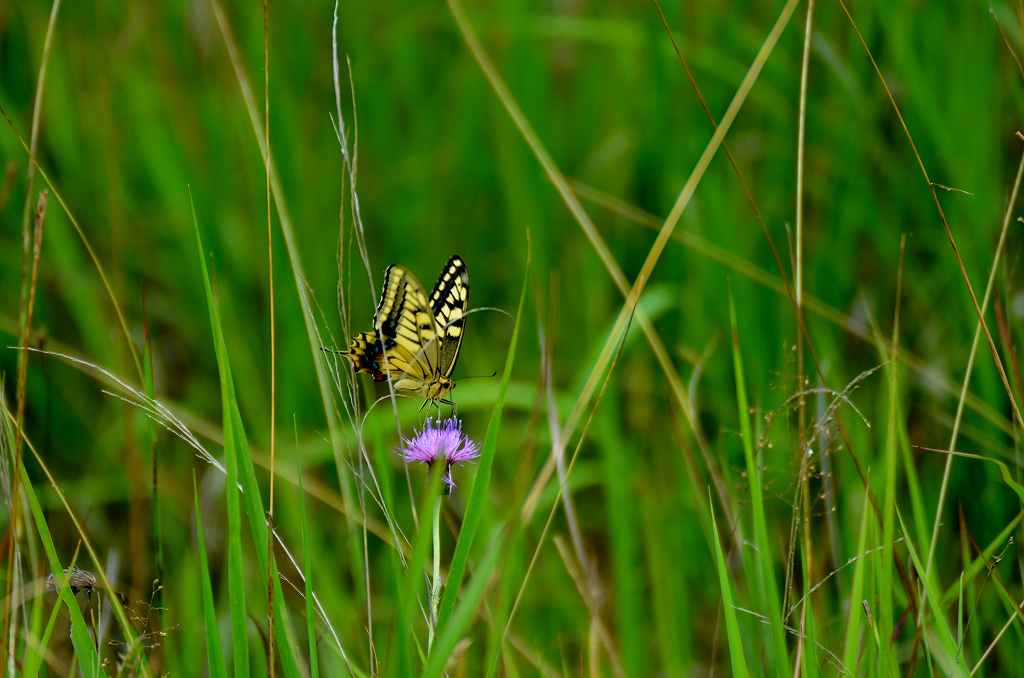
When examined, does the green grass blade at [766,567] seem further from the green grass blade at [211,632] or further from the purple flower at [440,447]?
the green grass blade at [211,632]

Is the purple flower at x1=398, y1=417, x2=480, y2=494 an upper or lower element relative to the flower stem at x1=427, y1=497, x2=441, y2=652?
upper

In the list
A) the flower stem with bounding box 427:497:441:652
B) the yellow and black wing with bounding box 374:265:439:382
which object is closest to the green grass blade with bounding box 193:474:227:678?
the flower stem with bounding box 427:497:441:652

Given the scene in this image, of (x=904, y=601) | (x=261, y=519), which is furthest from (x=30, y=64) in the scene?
(x=904, y=601)

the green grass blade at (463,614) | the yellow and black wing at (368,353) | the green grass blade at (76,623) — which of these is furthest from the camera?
the yellow and black wing at (368,353)

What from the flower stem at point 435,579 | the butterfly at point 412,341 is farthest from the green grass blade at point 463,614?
the butterfly at point 412,341

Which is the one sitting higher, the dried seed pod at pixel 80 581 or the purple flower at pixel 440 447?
the purple flower at pixel 440 447

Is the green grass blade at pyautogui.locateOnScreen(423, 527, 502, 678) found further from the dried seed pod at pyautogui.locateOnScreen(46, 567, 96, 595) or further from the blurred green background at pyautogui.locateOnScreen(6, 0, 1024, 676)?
the blurred green background at pyautogui.locateOnScreen(6, 0, 1024, 676)

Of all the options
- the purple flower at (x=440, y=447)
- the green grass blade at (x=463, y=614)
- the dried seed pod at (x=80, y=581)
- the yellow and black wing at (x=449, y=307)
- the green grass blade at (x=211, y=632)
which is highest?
the yellow and black wing at (x=449, y=307)
